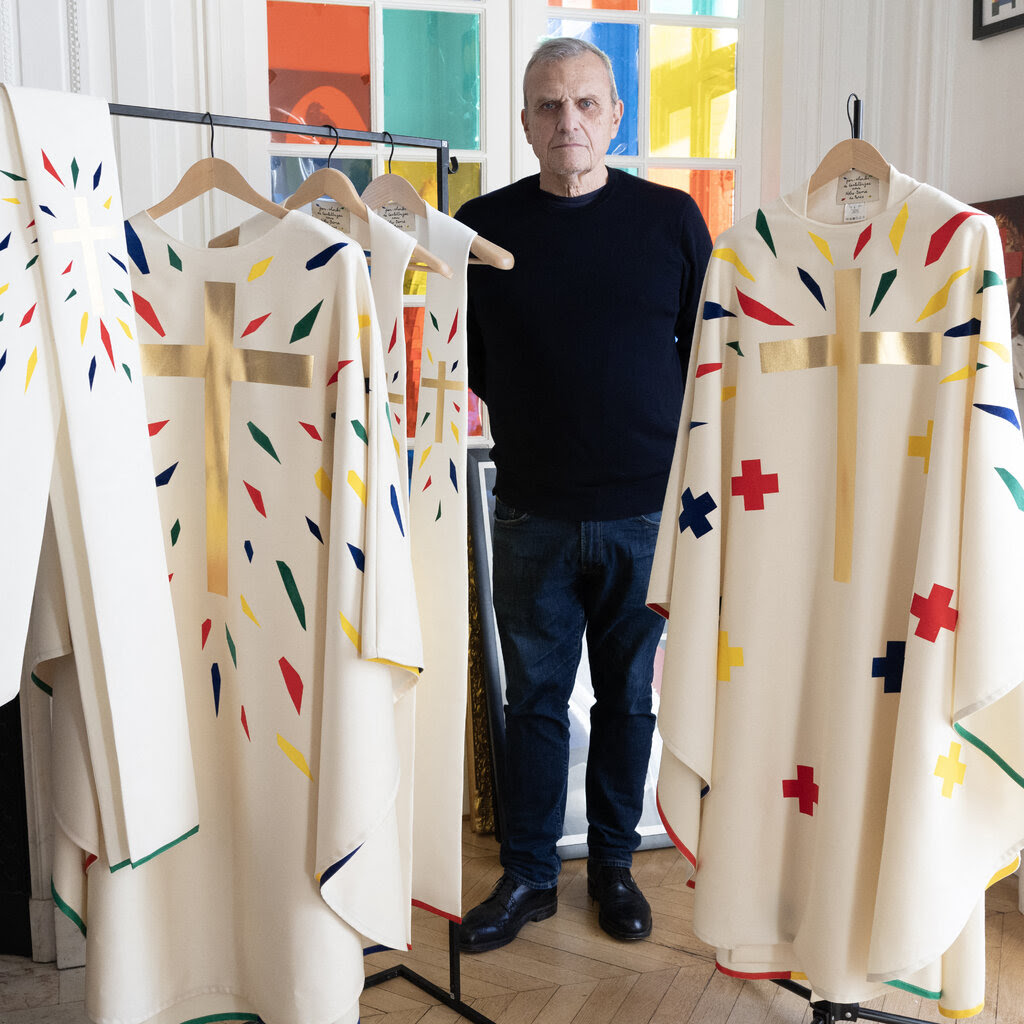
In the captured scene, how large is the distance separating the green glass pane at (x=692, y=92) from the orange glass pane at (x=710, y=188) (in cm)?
4

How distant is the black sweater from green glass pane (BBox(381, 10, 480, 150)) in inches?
25.5

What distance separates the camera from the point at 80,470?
1.25 m

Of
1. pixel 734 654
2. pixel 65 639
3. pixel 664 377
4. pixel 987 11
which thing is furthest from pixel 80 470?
pixel 987 11

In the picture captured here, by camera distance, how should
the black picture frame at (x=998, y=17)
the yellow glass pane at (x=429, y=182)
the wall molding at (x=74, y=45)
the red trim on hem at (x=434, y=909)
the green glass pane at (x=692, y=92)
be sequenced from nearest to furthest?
1. the red trim on hem at (x=434, y=909)
2. the wall molding at (x=74, y=45)
3. the black picture frame at (x=998, y=17)
4. the yellow glass pane at (x=429, y=182)
5. the green glass pane at (x=692, y=92)

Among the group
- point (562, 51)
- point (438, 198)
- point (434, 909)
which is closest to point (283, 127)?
point (438, 198)

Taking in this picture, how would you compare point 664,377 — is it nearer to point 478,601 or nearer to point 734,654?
point 734,654

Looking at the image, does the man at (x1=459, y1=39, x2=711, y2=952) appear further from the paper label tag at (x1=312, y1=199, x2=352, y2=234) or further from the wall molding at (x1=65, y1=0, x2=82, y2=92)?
the wall molding at (x1=65, y1=0, x2=82, y2=92)

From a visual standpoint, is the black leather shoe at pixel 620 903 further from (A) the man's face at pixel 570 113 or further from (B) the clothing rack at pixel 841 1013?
(A) the man's face at pixel 570 113

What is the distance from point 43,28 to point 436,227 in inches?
43.2

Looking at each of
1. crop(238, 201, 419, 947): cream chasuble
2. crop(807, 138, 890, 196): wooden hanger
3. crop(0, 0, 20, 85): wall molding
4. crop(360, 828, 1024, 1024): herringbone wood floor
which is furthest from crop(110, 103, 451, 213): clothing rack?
crop(360, 828, 1024, 1024): herringbone wood floor

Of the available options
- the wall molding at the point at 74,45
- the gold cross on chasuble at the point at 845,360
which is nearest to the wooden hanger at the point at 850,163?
the gold cross on chasuble at the point at 845,360

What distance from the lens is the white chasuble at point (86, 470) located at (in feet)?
3.98

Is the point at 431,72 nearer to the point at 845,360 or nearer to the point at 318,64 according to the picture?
the point at 318,64

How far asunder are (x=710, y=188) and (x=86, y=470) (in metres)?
2.02
